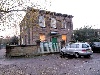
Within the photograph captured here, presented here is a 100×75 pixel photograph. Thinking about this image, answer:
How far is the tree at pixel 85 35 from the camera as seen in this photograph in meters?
46.1

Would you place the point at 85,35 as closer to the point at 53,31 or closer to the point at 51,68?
the point at 53,31

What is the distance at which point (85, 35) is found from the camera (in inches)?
1818

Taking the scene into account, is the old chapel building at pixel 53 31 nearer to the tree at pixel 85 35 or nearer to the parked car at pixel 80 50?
the tree at pixel 85 35

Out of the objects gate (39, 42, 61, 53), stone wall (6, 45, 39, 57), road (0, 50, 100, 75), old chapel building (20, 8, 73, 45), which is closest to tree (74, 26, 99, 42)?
old chapel building (20, 8, 73, 45)

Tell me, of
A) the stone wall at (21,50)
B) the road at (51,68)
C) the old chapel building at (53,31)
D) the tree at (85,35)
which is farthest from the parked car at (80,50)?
the tree at (85,35)

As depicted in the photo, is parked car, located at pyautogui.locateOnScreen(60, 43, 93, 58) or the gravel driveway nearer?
the gravel driveway

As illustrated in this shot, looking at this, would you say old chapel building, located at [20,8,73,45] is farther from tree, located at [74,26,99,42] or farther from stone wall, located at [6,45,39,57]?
stone wall, located at [6,45,39,57]

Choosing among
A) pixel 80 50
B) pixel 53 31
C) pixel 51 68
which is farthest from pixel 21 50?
A: pixel 51 68

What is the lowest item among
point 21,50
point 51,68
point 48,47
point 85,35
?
point 51,68

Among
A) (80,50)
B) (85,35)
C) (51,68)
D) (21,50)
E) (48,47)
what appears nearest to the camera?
(51,68)

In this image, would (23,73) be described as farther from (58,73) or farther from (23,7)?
(23,7)

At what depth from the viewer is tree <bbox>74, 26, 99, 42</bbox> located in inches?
1815

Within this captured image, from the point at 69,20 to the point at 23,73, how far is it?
33.1m

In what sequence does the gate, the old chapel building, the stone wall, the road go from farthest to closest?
the old chapel building
the gate
the stone wall
the road
